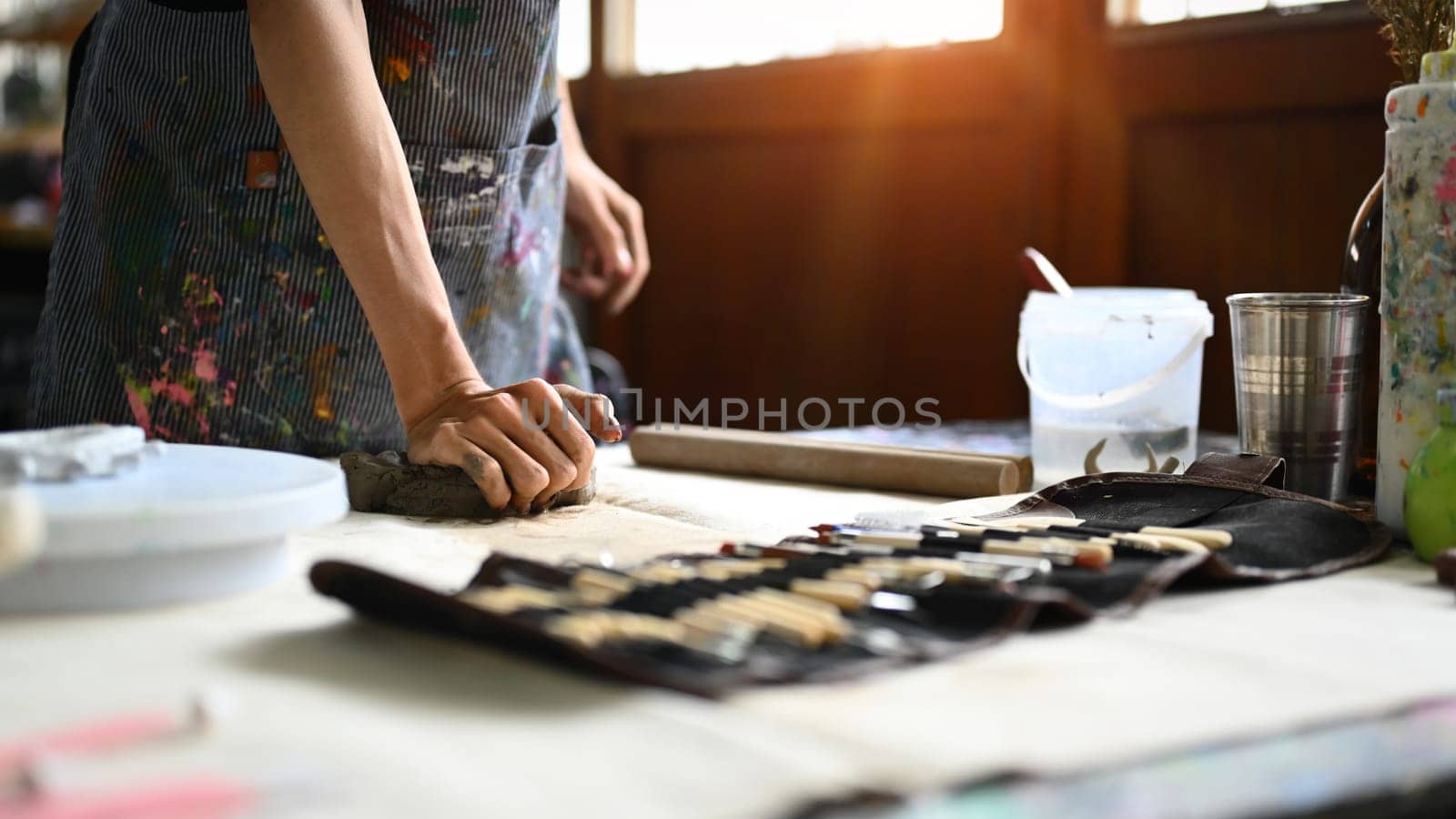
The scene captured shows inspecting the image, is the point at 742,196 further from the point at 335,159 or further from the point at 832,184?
the point at 335,159

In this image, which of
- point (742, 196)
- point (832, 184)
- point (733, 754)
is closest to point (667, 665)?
point (733, 754)

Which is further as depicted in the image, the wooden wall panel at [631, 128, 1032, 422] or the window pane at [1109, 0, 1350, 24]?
the wooden wall panel at [631, 128, 1032, 422]

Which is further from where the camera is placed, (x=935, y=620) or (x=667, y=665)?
(x=935, y=620)

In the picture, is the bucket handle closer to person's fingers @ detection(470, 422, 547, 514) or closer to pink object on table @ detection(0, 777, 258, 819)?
person's fingers @ detection(470, 422, 547, 514)

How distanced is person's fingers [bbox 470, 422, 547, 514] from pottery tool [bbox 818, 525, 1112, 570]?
11.2 inches

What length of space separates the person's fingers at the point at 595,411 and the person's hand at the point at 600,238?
68cm

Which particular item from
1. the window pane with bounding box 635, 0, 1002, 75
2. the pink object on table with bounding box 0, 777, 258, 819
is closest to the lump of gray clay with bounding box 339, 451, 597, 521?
the pink object on table with bounding box 0, 777, 258, 819

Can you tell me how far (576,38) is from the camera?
3715 mm

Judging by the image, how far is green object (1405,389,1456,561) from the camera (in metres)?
0.94

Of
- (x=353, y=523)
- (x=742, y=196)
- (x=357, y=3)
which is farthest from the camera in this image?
(x=742, y=196)

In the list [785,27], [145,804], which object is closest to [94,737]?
[145,804]

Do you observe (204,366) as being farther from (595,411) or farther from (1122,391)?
(1122,391)

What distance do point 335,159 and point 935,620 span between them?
2.34ft

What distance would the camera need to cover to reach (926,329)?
2.76 m
